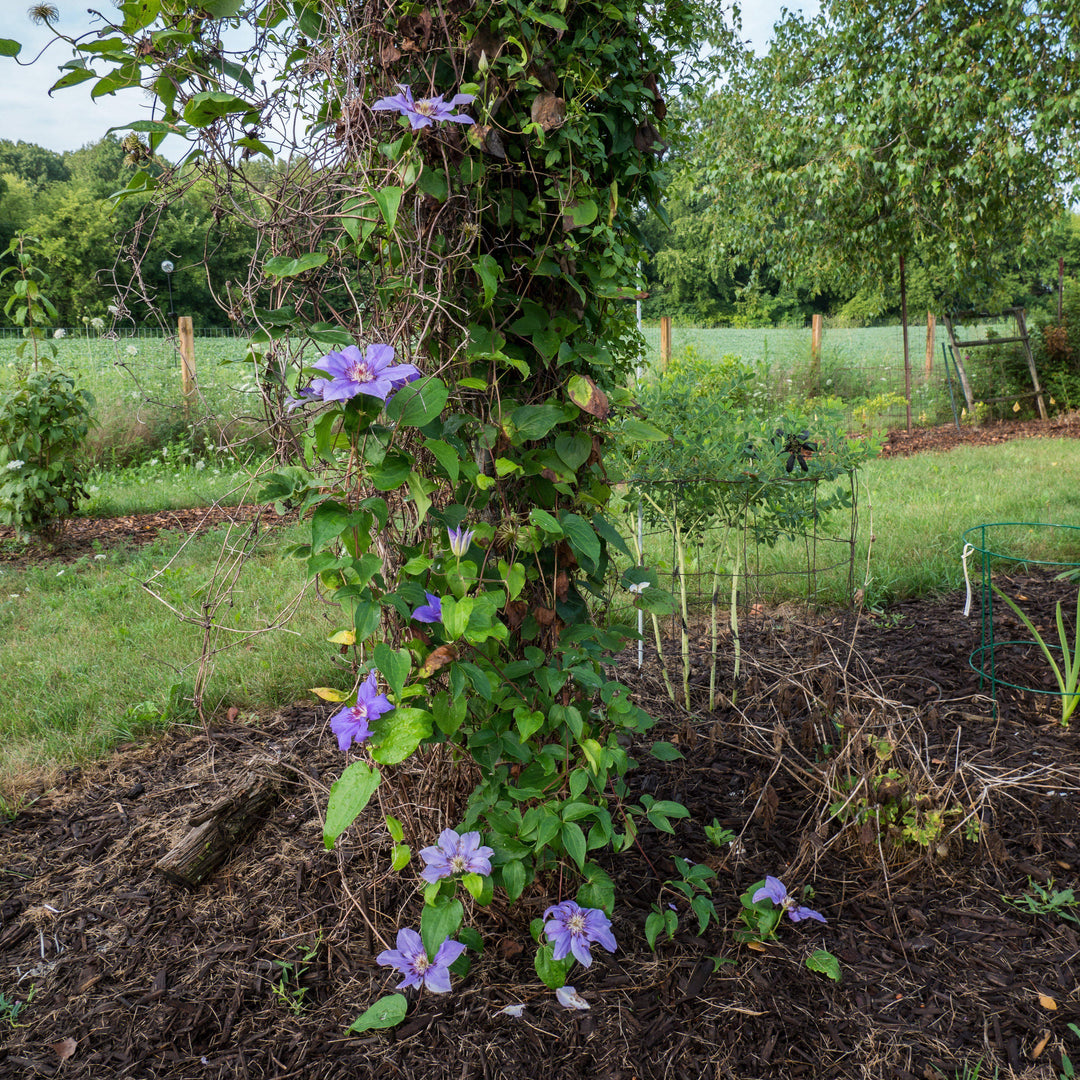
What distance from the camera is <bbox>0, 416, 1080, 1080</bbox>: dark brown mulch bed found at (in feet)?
4.35

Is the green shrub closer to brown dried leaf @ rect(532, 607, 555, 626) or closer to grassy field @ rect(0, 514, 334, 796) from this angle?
grassy field @ rect(0, 514, 334, 796)

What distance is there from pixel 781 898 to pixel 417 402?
1147 millimetres

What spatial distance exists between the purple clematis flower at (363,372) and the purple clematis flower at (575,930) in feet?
2.88

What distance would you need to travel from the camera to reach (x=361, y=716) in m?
1.21

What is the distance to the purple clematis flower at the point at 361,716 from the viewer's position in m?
Result: 1.18

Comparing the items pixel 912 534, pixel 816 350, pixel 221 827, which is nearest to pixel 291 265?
pixel 221 827

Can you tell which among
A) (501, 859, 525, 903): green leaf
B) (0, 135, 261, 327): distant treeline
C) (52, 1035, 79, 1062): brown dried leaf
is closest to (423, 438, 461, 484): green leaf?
(501, 859, 525, 903): green leaf

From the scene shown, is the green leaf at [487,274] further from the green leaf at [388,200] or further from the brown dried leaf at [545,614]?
the brown dried leaf at [545,614]

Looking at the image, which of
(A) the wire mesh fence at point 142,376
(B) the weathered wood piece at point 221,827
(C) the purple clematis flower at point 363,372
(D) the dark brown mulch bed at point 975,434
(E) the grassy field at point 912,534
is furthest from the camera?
(D) the dark brown mulch bed at point 975,434

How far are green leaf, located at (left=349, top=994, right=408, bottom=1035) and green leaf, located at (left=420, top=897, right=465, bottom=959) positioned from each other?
0.50 feet

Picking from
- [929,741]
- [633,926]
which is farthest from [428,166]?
[929,741]

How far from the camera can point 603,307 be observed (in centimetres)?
149

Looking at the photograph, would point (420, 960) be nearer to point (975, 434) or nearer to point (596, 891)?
point (596, 891)

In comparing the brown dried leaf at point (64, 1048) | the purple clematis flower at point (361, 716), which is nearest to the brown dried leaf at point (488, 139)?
the purple clematis flower at point (361, 716)
